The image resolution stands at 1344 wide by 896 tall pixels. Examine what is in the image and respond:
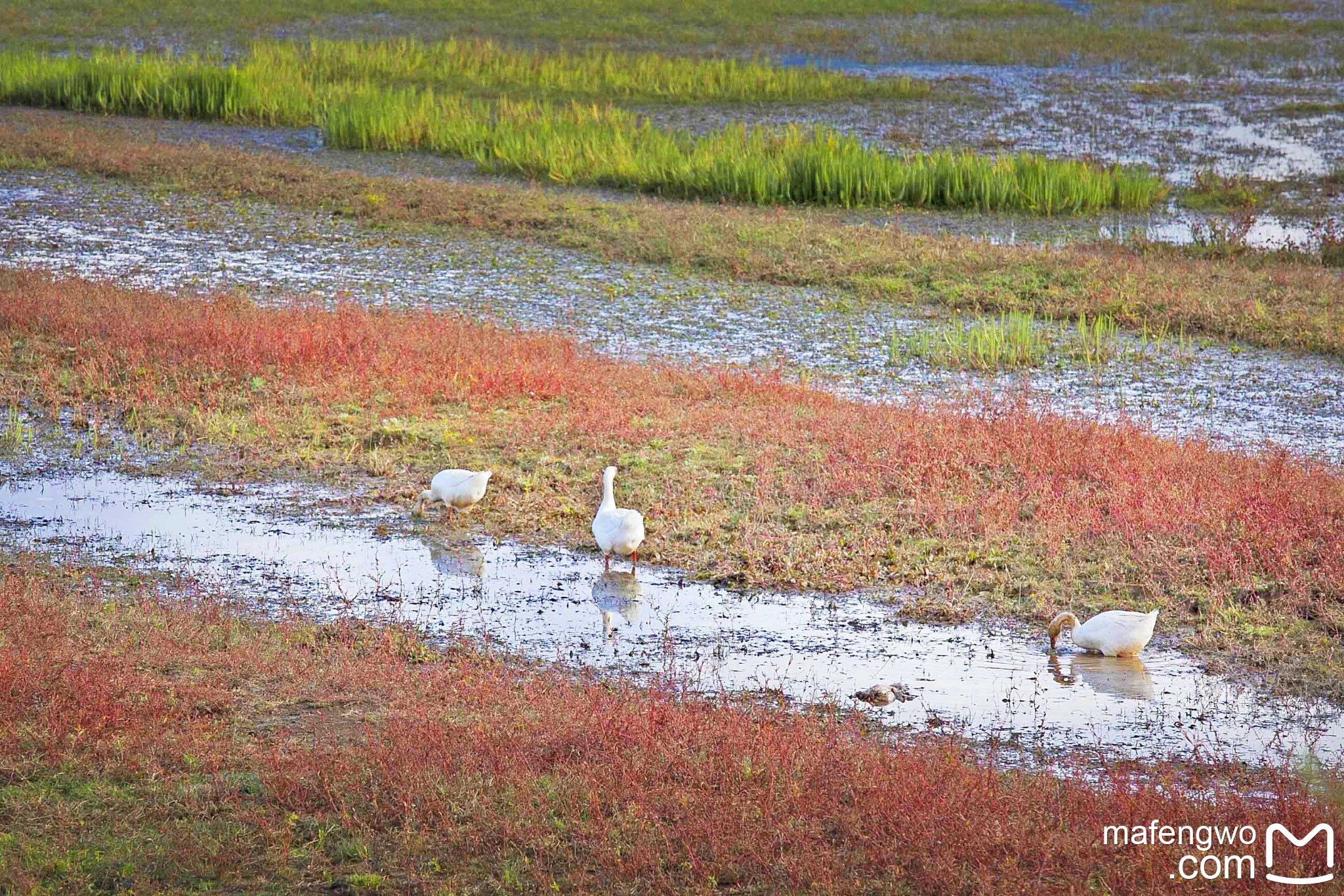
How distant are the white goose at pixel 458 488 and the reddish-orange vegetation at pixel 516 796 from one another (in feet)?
9.22

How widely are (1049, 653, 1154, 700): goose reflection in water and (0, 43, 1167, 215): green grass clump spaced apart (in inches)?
588

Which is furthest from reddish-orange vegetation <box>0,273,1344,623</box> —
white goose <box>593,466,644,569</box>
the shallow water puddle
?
the shallow water puddle

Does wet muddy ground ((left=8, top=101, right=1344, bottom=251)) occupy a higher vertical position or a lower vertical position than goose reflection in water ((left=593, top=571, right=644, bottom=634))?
higher

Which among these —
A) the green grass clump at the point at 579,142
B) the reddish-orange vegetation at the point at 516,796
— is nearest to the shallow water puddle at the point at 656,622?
the reddish-orange vegetation at the point at 516,796

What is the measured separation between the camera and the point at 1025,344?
1456 cm

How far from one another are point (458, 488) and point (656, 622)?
6.65 ft

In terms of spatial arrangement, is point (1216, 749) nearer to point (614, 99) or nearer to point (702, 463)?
point (702, 463)

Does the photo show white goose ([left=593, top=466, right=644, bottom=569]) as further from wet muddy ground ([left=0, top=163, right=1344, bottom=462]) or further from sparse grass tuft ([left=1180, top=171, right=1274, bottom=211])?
sparse grass tuft ([left=1180, top=171, right=1274, bottom=211])

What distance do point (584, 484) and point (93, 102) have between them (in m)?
23.2

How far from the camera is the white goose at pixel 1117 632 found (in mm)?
7281

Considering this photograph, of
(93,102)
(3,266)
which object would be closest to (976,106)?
(93,102)

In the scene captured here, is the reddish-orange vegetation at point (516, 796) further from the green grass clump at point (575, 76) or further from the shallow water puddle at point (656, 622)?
the green grass clump at point (575, 76)

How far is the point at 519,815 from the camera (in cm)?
521

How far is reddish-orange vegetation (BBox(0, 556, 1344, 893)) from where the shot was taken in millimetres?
4906
